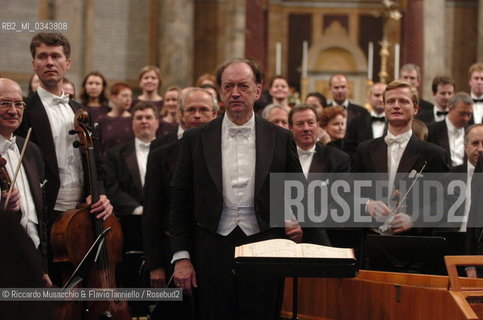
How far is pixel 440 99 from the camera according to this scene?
736 cm

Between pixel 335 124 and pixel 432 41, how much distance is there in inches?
237

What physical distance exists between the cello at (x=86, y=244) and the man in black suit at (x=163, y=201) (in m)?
0.24

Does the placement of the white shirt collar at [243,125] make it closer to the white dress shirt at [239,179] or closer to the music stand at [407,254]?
the white dress shirt at [239,179]

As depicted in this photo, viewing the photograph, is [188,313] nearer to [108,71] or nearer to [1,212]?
[1,212]

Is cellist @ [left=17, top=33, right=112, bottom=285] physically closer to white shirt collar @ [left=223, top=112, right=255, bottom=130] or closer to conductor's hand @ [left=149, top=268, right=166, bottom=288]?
conductor's hand @ [left=149, top=268, right=166, bottom=288]

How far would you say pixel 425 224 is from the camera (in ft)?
16.6

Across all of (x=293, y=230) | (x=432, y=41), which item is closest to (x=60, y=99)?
(x=293, y=230)

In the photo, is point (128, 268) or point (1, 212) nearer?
point (1, 212)

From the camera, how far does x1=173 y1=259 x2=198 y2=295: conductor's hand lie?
395 centimetres

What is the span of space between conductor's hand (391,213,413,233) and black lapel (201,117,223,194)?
1.45 metres

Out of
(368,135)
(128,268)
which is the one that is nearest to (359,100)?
(368,135)

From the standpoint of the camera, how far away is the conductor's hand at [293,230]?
3997 millimetres

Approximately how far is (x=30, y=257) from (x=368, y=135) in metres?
5.46

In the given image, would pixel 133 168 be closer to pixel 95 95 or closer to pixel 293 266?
pixel 95 95
